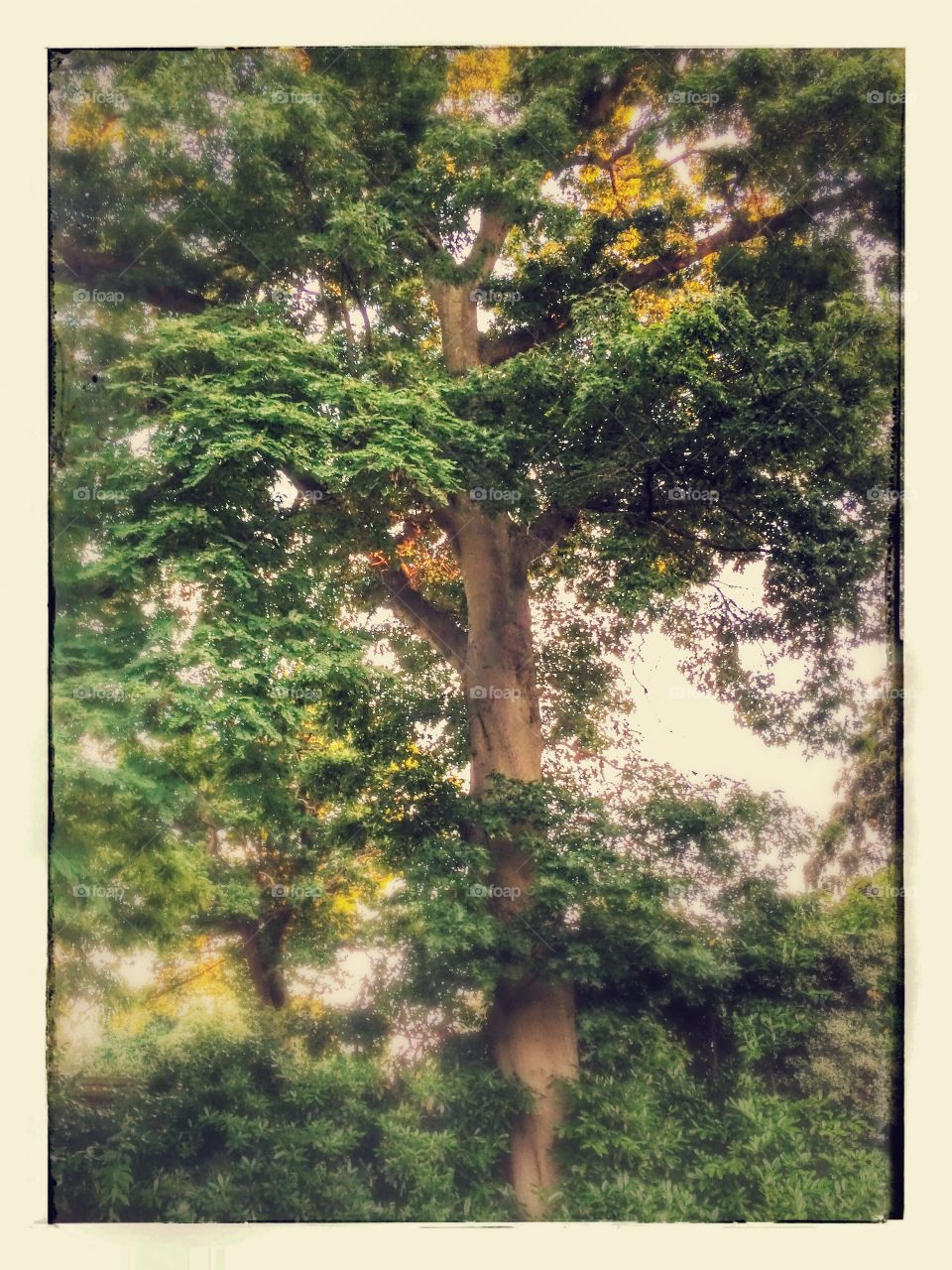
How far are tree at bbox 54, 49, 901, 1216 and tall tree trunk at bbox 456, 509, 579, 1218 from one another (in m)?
0.02

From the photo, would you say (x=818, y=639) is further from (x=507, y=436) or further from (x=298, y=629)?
(x=298, y=629)

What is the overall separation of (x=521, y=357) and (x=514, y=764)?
2.99 metres

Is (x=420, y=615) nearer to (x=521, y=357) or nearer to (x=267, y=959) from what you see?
(x=521, y=357)

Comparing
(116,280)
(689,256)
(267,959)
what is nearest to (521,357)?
(689,256)

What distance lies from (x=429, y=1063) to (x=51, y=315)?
18.7ft

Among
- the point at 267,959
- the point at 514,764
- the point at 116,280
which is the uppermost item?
the point at 116,280

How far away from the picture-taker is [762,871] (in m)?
7.11

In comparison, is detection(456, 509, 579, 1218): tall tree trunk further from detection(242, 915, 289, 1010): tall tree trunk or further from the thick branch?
detection(242, 915, 289, 1010): tall tree trunk

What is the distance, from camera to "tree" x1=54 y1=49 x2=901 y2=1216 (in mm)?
6887

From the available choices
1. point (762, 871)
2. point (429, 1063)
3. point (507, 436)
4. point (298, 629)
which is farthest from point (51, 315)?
point (762, 871)

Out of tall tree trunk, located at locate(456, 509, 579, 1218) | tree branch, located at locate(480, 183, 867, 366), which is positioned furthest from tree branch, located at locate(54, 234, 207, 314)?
tall tree trunk, located at locate(456, 509, 579, 1218)

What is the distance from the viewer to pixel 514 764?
24.7 ft

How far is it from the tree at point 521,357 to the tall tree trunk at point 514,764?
24 mm

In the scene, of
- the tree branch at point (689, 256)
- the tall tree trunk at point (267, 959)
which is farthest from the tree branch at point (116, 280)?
the tall tree trunk at point (267, 959)
